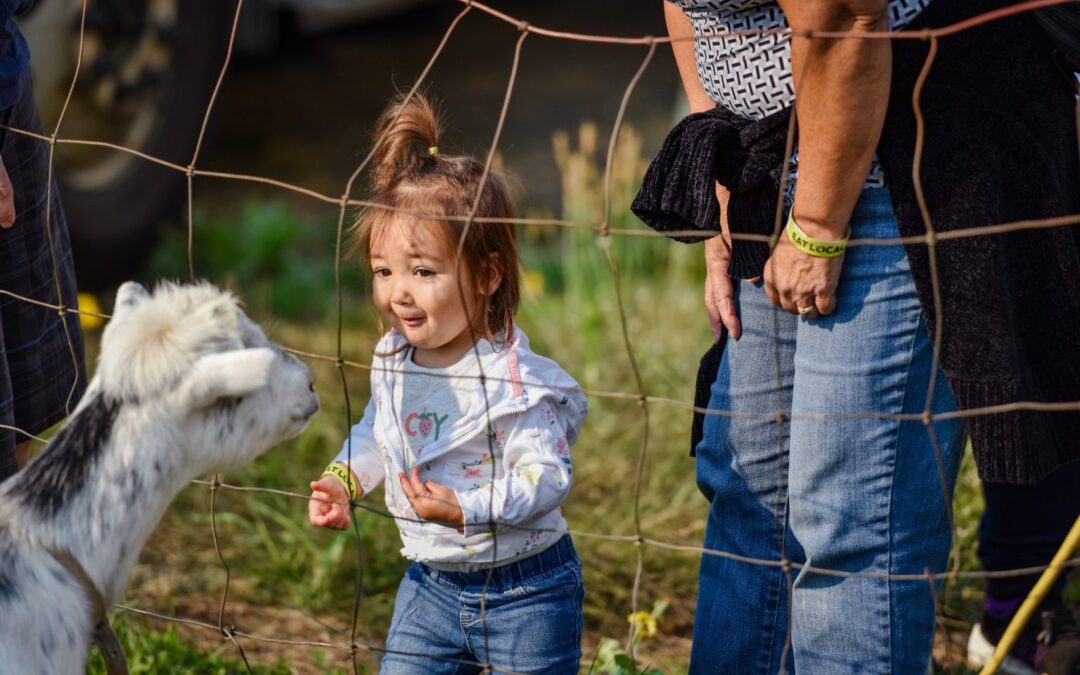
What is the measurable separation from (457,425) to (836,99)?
80cm

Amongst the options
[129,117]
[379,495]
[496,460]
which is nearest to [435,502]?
[496,460]

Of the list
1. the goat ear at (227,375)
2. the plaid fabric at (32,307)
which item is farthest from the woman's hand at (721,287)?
the plaid fabric at (32,307)

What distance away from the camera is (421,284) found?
2100mm

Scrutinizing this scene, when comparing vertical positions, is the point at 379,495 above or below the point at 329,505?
below

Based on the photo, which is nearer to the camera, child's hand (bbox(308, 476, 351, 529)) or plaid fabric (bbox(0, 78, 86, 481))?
child's hand (bbox(308, 476, 351, 529))

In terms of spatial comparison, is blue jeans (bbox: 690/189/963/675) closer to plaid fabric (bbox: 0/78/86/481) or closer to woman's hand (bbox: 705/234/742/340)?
woman's hand (bbox: 705/234/742/340)

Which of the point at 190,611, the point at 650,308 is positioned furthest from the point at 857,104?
the point at 650,308

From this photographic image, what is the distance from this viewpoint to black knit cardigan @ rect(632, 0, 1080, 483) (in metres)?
1.84

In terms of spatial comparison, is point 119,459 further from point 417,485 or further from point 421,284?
point 421,284

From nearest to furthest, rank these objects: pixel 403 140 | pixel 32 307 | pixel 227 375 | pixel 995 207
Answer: pixel 227 375 < pixel 995 207 < pixel 403 140 < pixel 32 307

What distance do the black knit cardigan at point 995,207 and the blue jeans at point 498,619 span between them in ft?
2.37

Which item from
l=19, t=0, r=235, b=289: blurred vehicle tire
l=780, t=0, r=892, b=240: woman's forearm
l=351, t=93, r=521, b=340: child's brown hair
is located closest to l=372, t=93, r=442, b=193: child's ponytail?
l=351, t=93, r=521, b=340: child's brown hair

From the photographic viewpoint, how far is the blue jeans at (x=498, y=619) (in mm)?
2125

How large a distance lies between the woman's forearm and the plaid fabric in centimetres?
154
